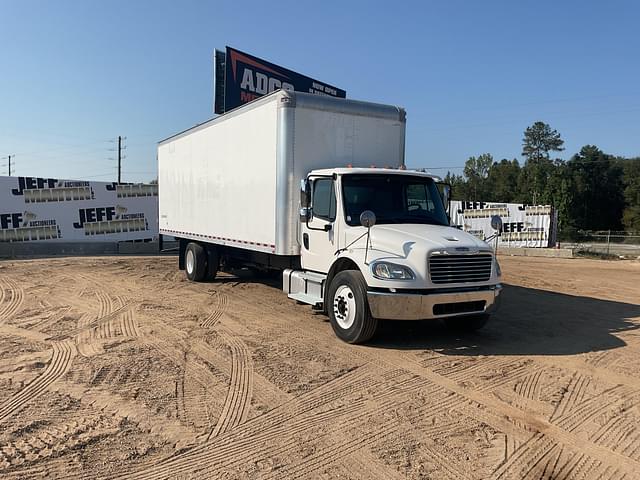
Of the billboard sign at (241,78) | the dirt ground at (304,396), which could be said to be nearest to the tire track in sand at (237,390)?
the dirt ground at (304,396)

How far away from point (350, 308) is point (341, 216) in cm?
147

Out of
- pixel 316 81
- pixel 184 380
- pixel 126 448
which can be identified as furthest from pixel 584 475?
pixel 316 81

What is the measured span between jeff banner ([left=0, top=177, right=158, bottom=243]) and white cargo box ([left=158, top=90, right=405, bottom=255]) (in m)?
14.6

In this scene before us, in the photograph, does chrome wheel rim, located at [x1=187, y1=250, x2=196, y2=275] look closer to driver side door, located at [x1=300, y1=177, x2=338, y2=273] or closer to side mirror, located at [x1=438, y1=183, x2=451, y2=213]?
driver side door, located at [x1=300, y1=177, x2=338, y2=273]

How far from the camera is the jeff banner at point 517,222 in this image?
1041 inches

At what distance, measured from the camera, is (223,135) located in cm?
1112

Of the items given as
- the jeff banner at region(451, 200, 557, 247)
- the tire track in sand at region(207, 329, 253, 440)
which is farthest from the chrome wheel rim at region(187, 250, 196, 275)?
the jeff banner at region(451, 200, 557, 247)

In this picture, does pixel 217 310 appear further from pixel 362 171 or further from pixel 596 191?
pixel 596 191

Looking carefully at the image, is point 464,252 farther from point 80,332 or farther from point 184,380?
point 80,332

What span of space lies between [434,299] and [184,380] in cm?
326

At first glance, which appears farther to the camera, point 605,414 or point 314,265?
point 314,265

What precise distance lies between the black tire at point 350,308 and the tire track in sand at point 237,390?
1392mm

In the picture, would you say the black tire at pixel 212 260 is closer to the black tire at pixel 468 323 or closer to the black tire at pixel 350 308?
the black tire at pixel 350 308

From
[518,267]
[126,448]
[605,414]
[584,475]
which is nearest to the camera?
[584,475]
